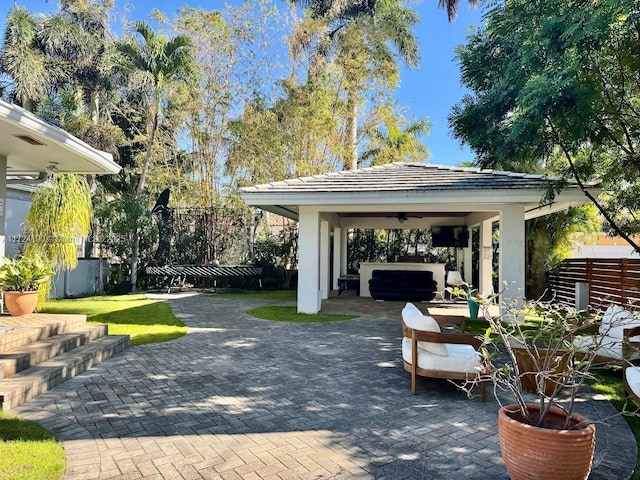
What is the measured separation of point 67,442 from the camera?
12.4 feet

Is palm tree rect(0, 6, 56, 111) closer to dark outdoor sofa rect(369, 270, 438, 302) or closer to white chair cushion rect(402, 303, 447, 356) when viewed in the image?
dark outdoor sofa rect(369, 270, 438, 302)

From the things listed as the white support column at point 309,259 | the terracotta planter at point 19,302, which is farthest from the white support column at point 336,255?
the terracotta planter at point 19,302

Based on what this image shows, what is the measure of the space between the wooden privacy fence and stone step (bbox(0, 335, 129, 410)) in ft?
29.1

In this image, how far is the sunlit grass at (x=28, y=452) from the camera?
10.5 ft

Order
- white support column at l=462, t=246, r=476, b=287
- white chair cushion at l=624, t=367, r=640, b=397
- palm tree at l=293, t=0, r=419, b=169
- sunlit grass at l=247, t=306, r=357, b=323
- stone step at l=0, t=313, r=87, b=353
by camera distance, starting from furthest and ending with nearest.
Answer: palm tree at l=293, t=0, r=419, b=169
white support column at l=462, t=246, r=476, b=287
sunlit grass at l=247, t=306, r=357, b=323
stone step at l=0, t=313, r=87, b=353
white chair cushion at l=624, t=367, r=640, b=397

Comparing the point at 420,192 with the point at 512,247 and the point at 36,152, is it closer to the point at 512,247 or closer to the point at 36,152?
the point at 512,247

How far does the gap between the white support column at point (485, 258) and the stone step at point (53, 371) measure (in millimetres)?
11543

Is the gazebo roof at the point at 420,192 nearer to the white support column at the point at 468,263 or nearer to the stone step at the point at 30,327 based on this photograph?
the white support column at the point at 468,263

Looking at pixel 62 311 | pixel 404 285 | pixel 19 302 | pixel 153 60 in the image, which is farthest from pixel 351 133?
pixel 19 302

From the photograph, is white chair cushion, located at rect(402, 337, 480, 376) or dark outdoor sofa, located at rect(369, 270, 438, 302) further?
dark outdoor sofa, located at rect(369, 270, 438, 302)

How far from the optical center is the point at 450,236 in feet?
55.4

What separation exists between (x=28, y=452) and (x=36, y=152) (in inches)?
210

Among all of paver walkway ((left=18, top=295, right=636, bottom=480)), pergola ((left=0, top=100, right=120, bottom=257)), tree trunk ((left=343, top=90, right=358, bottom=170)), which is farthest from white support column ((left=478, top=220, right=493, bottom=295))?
pergola ((left=0, top=100, right=120, bottom=257))

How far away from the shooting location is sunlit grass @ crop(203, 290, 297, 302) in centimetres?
1474
